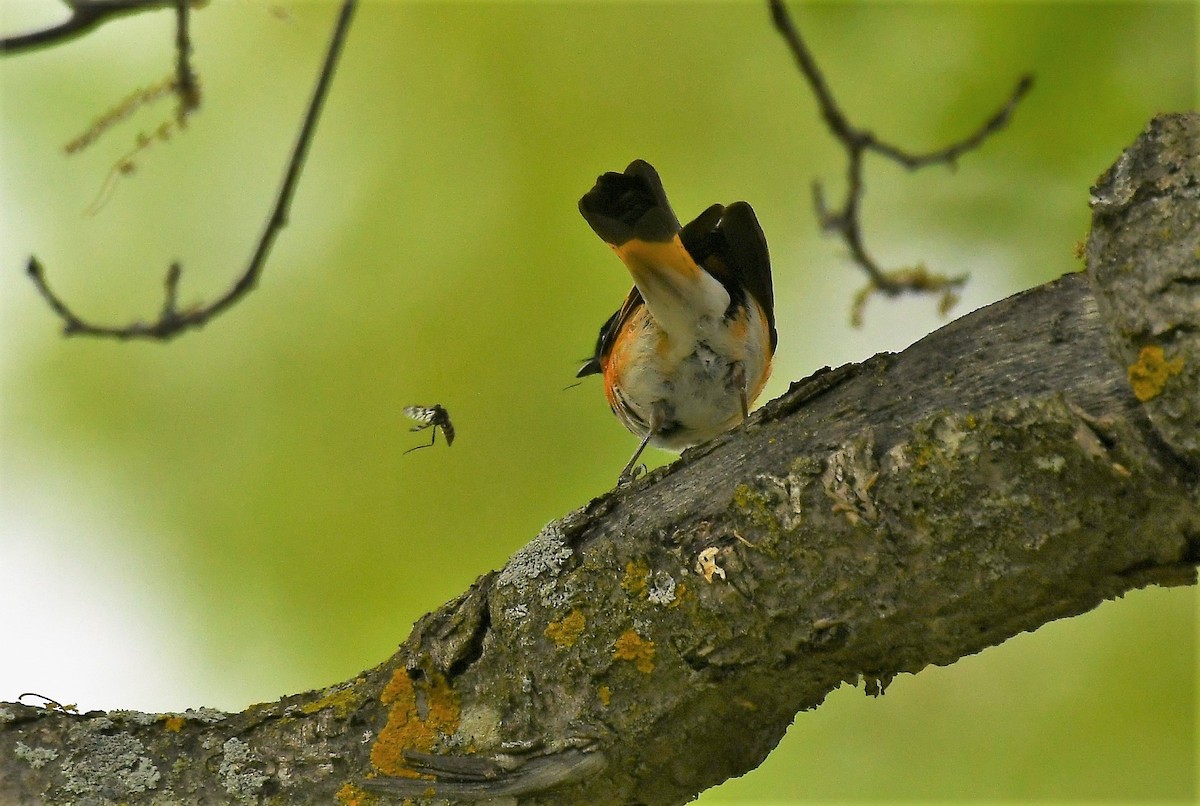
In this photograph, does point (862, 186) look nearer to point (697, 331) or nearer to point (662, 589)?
point (697, 331)

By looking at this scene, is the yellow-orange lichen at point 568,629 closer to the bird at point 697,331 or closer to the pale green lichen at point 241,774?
the pale green lichen at point 241,774

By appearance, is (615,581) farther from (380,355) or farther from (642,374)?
(380,355)

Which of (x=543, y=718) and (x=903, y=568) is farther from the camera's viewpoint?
(x=543, y=718)

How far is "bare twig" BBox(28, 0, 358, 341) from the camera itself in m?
3.36

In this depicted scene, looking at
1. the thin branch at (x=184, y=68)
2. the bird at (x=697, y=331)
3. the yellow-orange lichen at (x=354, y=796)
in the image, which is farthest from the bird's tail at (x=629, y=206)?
the yellow-orange lichen at (x=354, y=796)

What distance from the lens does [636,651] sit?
2.21 meters

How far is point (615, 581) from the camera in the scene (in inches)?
88.6

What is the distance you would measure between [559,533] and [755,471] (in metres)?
0.45

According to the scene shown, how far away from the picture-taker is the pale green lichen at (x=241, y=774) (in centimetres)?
242

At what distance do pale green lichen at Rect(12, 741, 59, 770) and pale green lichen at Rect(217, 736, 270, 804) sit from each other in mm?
369

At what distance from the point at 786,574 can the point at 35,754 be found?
1.65 meters

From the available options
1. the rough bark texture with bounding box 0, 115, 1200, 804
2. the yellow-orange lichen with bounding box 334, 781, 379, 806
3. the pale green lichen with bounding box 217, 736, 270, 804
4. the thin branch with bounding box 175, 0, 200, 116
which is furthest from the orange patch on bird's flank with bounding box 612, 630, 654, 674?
the thin branch with bounding box 175, 0, 200, 116

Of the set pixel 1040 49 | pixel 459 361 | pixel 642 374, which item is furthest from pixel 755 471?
pixel 1040 49

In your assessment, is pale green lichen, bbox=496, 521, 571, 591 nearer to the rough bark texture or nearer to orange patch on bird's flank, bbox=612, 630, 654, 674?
the rough bark texture
